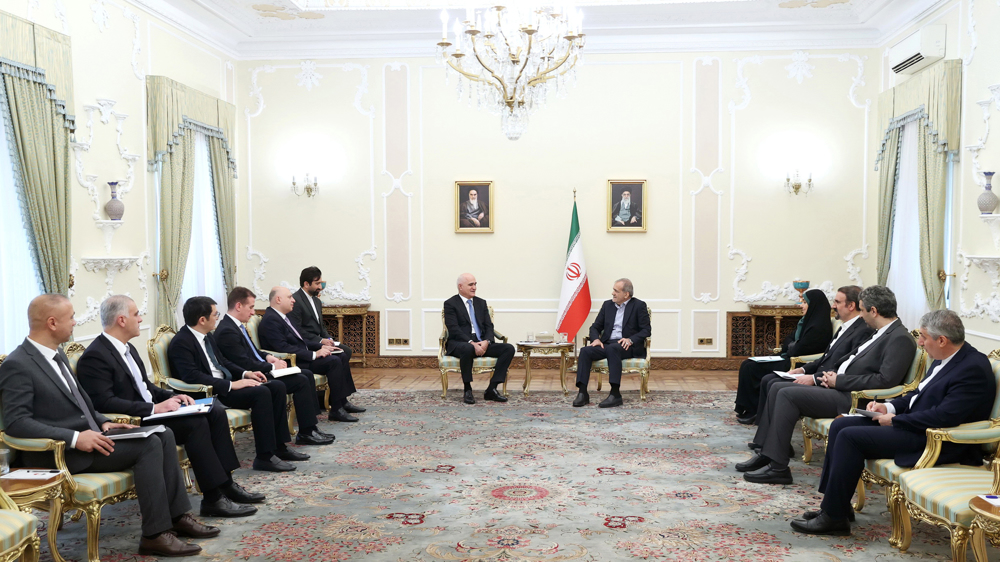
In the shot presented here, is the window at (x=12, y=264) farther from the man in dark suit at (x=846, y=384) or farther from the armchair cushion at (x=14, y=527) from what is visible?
the man in dark suit at (x=846, y=384)

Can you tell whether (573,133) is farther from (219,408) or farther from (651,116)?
(219,408)

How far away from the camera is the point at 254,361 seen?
633cm

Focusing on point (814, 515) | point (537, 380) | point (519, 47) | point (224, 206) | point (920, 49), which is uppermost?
point (920, 49)

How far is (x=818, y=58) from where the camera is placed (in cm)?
1025

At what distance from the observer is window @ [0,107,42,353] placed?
6141mm

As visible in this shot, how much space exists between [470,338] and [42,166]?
14.8ft

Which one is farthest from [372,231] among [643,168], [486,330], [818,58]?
[818,58]

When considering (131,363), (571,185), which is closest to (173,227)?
(131,363)

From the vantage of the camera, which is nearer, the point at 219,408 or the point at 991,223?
the point at 219,408

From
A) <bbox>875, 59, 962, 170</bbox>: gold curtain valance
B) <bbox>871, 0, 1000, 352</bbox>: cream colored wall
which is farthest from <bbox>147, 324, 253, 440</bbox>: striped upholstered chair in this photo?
<bbox>875, 59, 962, 170</bbox>: gold curtain valance

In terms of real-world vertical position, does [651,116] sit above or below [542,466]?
above

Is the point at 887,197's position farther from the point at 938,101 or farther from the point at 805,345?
the point at 805,345

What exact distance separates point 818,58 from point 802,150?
125 centimetres

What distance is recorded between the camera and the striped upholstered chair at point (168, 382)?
5.60 meters
